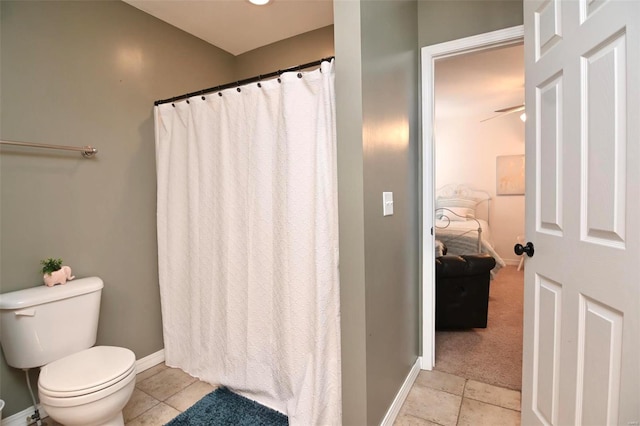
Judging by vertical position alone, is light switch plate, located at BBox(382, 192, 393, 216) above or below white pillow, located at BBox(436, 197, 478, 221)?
above

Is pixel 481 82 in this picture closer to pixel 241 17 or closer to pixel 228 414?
pixel 241 17

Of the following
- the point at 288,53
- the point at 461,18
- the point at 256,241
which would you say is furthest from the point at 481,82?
the point at 256,241

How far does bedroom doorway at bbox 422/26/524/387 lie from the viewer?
6.77ft

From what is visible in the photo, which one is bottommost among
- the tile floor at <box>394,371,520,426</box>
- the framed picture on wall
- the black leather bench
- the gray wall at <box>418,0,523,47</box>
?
the tile floor at <box>394,371,520,426</box>

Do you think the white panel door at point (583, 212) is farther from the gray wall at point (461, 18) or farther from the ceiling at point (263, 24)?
the ceiling at point (263, 24)

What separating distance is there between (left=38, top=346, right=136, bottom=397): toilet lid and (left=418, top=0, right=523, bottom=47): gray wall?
8.35 ft

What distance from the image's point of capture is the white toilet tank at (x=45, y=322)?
1.50m

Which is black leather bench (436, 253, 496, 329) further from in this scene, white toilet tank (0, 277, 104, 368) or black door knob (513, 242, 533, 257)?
white toilet tank (0, 277, 104, 368)

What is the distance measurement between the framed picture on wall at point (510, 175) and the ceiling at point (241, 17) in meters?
4.20

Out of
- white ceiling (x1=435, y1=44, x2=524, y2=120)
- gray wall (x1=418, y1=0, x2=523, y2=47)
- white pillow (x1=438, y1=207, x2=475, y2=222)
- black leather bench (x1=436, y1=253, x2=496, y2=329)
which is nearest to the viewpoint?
gray wall (x1=418, y1=0, x2=523, y2=47)

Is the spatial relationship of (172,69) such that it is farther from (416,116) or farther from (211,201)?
(416,116)

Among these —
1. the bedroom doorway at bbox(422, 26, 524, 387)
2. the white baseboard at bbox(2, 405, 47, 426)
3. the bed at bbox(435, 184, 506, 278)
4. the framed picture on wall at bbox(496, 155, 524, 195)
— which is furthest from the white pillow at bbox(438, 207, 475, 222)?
the white baseboard at bbox(2, 405, 47, 426)

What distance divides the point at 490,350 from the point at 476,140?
4128 millimetres

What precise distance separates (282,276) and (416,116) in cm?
138
